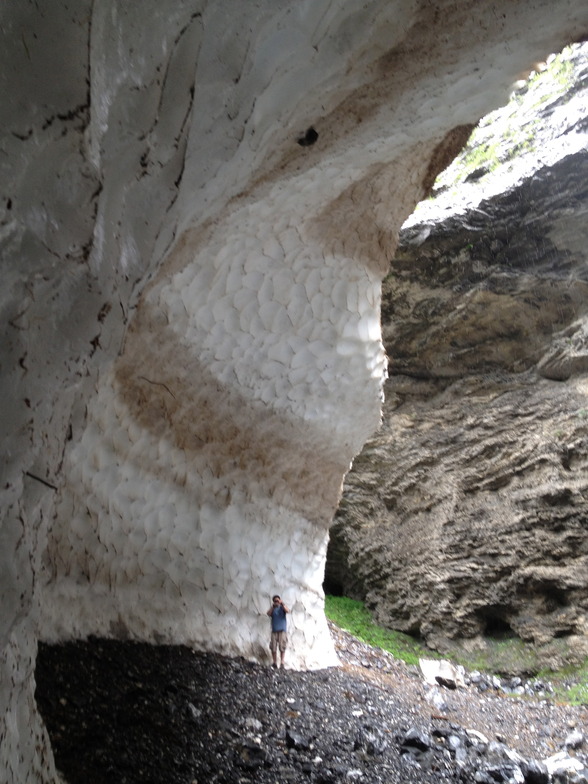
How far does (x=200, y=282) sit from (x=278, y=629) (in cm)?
246

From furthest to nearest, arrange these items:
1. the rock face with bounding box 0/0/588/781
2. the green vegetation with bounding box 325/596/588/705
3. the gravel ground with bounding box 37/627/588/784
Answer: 1. the green vegetation with bounding box 325/596/588/705
2. the gravel ground with bounding box 37/627/588/784
3. the rock face with bounding box 0/0/588/781

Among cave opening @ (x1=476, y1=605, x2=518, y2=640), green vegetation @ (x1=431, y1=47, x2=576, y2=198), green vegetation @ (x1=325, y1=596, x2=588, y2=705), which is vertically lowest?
green vegetation @ (x1=325, y1=596, x2=588, y2=705)

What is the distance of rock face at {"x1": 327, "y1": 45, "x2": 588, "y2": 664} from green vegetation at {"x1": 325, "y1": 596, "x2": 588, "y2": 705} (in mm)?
168

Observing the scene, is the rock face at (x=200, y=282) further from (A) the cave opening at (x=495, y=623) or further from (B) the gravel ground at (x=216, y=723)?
(A) the cave opening at (x=495, y=623)

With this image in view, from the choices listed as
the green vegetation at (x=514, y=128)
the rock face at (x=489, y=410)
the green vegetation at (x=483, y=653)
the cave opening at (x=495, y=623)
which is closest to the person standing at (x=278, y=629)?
the green vegetation at (x=483, y=653)

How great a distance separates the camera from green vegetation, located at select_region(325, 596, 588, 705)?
6754 millimetres

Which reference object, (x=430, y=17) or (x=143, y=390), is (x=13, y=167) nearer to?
(x=430, y=17)

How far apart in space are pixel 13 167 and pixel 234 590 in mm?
3504

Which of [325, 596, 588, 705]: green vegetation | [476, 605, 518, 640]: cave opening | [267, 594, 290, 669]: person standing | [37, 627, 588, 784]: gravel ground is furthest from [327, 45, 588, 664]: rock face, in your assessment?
[267, 594, 290, 669]: person standing

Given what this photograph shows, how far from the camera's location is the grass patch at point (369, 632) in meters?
8.03

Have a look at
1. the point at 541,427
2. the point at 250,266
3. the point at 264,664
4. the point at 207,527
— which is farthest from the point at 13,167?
the point at 541,427

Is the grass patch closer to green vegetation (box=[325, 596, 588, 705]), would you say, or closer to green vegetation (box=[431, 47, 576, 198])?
green vegetation (box=[325, 596, 588, 705])

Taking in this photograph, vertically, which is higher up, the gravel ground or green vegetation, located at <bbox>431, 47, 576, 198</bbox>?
green vegetation, located at <bbox>431, 47, 576, 198</bbox>

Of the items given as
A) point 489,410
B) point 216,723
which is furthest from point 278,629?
point 489,410
